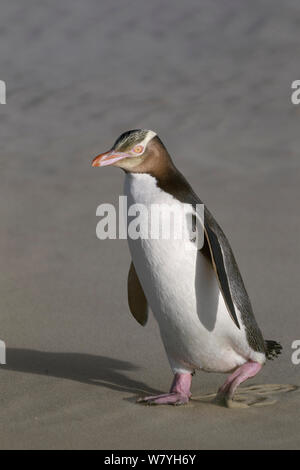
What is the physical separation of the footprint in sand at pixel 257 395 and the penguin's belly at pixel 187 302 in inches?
6.9

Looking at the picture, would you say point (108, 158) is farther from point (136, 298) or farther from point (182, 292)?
point (136, 298)

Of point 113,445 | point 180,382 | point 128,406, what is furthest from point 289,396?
point 113,445

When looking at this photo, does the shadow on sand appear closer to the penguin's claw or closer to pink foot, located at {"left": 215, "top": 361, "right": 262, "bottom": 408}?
the penguin's claw

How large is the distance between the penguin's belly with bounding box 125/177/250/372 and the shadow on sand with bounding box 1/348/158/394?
0.41 meters

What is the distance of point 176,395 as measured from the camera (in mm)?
3670

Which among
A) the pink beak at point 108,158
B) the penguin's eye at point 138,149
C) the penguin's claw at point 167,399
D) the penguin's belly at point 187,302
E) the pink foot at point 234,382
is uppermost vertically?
the penguin's eye at point 138,149

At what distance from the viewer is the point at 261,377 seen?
13.6 feet

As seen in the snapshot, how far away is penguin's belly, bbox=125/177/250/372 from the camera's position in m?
3.51

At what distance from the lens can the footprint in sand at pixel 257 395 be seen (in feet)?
12.0

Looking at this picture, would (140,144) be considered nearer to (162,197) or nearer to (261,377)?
(162,197)

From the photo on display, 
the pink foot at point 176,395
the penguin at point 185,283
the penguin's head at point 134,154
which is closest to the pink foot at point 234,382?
the penguin at point 185,283

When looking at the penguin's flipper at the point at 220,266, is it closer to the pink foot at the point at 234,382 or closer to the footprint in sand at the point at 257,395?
the pink foot at the point at 234,382

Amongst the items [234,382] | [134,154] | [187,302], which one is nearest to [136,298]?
[187,302]

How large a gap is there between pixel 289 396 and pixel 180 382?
18.5 inches
